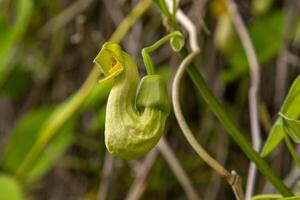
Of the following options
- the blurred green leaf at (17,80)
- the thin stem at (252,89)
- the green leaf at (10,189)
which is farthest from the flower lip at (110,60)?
the blurred green leaf at (17,80)

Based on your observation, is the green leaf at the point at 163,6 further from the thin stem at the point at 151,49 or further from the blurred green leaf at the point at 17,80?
the blurred green leaf at the point at 17,80

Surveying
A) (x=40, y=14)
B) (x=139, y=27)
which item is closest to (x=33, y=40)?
(x=40, y=14)

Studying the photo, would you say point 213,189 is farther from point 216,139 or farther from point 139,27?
point 139,27

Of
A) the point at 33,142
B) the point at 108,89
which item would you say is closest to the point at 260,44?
the point at 108,89

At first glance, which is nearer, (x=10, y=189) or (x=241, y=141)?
(x=241, y=141)

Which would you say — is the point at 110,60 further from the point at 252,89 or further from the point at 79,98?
the point at 79,98
